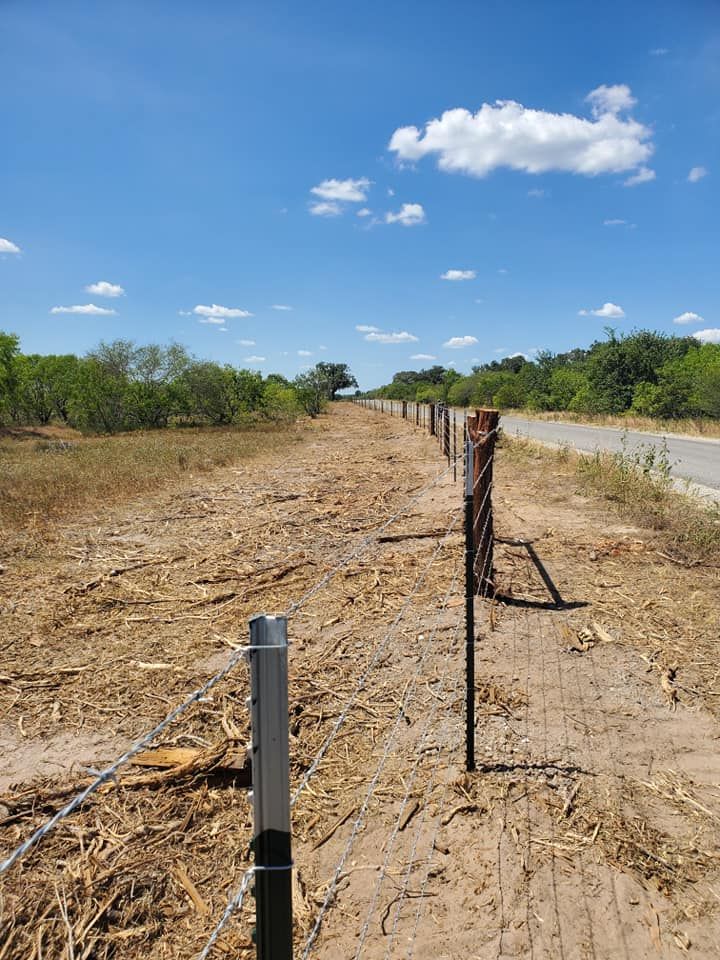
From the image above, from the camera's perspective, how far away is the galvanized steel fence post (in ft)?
4.25

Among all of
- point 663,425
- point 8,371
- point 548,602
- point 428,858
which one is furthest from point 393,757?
point 8,371

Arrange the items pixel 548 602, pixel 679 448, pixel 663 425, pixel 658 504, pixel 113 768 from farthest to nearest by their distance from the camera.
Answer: pixel 663 425 → pixel 679 448 → pixel 658 504 → pixel 548 602 → pixel 113 768

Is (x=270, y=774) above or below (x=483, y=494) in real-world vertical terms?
below

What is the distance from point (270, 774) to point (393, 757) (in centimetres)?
227

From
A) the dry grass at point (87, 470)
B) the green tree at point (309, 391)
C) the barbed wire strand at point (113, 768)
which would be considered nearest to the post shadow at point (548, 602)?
the barbed wire strand at point (113, 768)

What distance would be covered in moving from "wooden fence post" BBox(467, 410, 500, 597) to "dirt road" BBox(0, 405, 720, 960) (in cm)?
33

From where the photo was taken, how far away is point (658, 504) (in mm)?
8906

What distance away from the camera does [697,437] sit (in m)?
21.7

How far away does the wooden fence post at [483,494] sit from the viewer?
5383 mm

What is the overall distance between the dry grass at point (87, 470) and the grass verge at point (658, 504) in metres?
9.64

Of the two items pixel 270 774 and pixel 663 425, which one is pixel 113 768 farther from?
pixel 663 425

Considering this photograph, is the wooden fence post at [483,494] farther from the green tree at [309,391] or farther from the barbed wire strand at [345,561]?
the green tree at [309,391]

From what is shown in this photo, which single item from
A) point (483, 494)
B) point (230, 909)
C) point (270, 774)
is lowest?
point (230, 909)

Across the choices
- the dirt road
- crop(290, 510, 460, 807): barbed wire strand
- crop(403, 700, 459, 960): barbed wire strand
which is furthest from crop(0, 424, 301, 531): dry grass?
crop(403, 700, 459, 960): barbed wire strand
